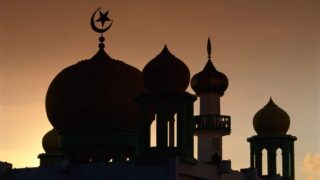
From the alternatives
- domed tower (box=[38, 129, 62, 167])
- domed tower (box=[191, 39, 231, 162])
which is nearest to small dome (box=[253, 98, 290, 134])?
domed tower (box=[191, 39, 231, 162])

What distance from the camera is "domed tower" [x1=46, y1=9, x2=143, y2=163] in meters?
42.6

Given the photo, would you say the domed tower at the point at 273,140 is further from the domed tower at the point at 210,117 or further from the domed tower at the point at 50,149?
the domed tower at the point at 50,149

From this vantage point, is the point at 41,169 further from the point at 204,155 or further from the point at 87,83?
the point at 204,155

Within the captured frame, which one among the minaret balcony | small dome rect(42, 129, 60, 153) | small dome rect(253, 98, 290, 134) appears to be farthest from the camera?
small dome rect(42, 129, 60, 153)

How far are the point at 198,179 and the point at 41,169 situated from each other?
6066 millimetres

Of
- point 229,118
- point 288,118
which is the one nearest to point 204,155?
point 229,118

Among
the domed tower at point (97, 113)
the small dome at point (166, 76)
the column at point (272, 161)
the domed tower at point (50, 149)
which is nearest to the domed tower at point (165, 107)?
the small dome at point (166, 76)

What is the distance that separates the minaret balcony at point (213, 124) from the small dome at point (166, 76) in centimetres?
702

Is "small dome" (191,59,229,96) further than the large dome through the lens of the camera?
A: Yes

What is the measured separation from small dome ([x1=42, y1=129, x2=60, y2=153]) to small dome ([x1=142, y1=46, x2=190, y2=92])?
39.8 feet

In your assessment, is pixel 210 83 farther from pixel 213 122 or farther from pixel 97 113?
pixel 97 113

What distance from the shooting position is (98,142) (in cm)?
4250

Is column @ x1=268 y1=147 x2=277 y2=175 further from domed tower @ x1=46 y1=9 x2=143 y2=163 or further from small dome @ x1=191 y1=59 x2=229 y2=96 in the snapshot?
domed tower @ x1=46 y1=9 x2=143 y2=163

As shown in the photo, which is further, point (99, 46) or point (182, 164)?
point (99, 46)
